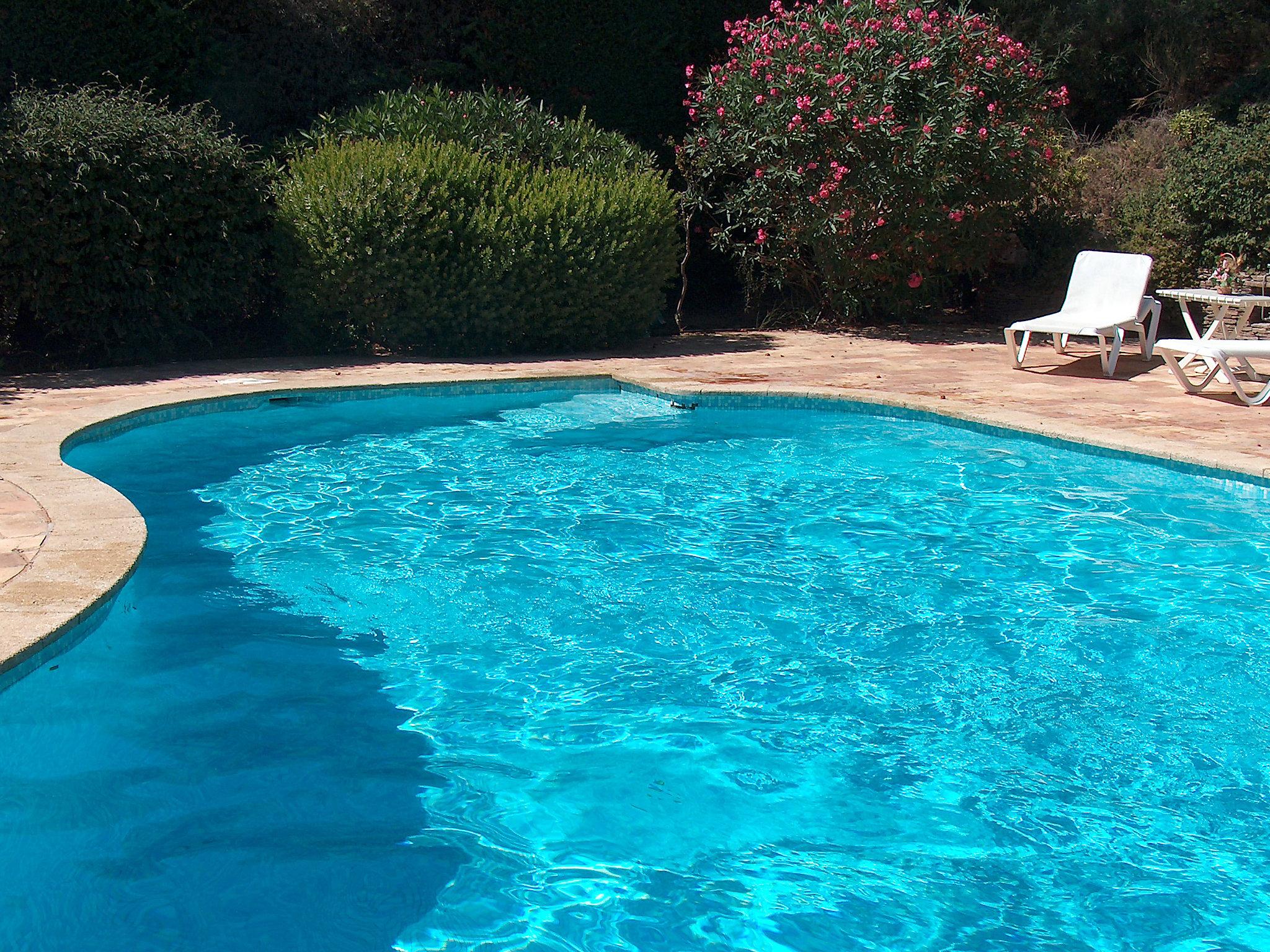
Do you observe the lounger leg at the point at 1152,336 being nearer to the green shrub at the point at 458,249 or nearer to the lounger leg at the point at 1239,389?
the lounger leg at the point at 1239,389

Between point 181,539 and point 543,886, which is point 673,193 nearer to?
point 181,539

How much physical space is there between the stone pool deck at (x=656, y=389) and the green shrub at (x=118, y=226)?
0.57 meters

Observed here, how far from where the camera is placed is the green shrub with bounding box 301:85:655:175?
12586 mm

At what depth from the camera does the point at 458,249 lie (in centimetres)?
1168

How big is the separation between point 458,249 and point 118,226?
9.82 feet

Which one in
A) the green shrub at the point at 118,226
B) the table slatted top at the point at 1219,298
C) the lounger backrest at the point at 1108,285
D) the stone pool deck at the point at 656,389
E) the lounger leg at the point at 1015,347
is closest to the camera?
the stone pool deck at the point at 656,389

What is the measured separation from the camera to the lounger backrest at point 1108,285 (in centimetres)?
1179

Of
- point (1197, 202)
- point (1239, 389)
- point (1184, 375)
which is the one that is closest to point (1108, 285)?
point (1184, 375)

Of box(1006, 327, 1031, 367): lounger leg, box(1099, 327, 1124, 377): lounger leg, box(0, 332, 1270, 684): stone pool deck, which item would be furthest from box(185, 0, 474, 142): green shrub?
box(1099, 327, 1124, 377): lounger leg

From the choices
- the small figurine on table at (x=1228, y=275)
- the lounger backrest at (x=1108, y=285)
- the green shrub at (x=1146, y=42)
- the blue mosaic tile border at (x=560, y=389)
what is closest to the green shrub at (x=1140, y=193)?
the green shrub at (x=1146, y=42)

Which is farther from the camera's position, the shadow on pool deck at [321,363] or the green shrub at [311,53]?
the green shrub at [311,53]

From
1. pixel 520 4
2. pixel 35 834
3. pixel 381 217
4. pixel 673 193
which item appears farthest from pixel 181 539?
pixel 520 4

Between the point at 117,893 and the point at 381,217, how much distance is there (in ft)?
26.9

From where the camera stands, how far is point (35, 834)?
4109 millimetres
